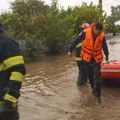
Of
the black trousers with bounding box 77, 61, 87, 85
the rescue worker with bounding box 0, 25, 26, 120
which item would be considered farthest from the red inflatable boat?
the rescue worker with bounding box 0, 25, 26, 120

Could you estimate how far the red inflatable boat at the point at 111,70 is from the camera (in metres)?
8.98

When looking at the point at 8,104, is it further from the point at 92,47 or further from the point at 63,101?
the point at 92,47

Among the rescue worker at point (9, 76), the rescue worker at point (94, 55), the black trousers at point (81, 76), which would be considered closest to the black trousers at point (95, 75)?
the rescue worker at point (94, 55)

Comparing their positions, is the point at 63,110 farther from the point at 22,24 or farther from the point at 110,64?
the point at 22,24

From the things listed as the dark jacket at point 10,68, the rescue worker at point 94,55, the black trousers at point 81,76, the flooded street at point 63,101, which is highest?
the dark jacket at point 10,68

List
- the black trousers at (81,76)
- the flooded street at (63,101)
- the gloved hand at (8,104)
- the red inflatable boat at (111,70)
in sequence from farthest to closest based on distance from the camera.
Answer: the black trousers at (81,76), the red inflatable boat at (111,70), the flooded street at (63,101), the gloved hand at (8,104)

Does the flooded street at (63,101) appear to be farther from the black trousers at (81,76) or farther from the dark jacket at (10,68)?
the dark jacket at (10,68)

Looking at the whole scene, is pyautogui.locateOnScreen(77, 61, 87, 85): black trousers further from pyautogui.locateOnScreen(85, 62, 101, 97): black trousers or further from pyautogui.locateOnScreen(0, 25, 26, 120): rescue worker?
pyautogui.locateOnScreen(0, 25, 26, 120): rescue worker

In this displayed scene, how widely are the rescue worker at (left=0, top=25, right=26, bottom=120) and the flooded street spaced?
9.67 feet

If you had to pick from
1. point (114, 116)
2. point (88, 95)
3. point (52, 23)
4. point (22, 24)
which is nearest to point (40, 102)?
point (88, 95)

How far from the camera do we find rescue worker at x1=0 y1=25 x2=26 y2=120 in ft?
12.0

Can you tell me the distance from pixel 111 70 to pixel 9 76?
18.2 feet

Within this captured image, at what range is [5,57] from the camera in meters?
3.75

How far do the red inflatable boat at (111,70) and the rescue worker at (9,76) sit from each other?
5.48 meters
